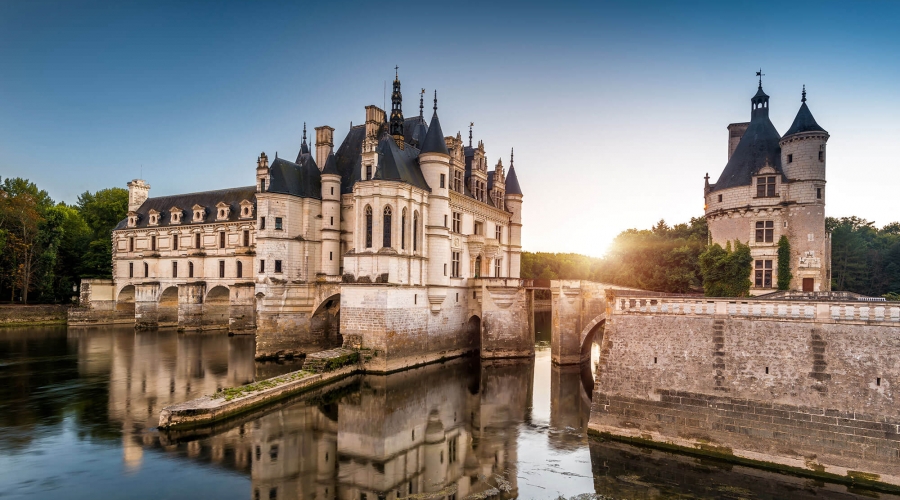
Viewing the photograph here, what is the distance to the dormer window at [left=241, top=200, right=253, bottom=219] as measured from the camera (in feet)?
142

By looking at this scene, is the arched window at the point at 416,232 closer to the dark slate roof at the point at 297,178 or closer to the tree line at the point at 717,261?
the dark slate roof at the point at 297,178

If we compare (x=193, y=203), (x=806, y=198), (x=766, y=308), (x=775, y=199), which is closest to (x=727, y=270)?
(x=775, y=199)

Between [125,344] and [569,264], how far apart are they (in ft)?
221

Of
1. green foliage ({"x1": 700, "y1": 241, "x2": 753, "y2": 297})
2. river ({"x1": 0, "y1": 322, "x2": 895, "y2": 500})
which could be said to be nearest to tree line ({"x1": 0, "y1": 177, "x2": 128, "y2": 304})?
river ({"x1": 0, "y1": 322, "x2": 895, "y2": 500})

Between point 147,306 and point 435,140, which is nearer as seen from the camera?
point 435,140

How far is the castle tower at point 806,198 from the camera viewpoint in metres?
23.6

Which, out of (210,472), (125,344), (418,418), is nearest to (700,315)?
(418,418)

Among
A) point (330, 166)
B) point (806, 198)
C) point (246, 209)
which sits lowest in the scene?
point (806, 198)

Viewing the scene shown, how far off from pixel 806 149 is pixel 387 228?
20.5m

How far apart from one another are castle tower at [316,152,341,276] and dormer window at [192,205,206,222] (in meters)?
19.6

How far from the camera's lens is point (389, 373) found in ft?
85.1

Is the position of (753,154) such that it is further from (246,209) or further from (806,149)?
(246,209)

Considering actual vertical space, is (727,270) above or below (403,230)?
below

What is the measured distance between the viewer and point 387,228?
88.4 feet
